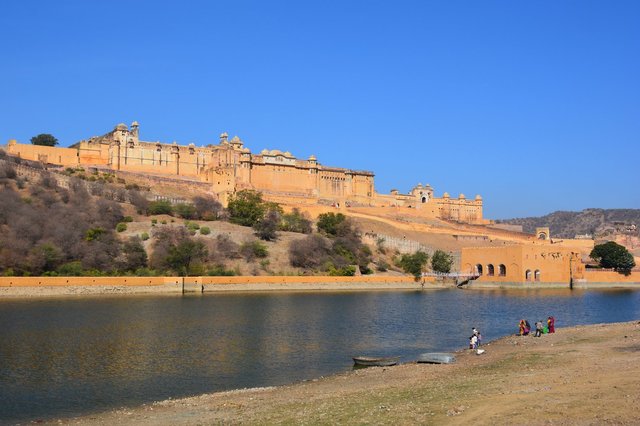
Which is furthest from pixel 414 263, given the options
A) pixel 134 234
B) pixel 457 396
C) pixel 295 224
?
pixel 457 396

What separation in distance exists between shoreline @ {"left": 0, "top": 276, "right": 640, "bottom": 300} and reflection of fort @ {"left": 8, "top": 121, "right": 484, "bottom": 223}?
18.9 meters

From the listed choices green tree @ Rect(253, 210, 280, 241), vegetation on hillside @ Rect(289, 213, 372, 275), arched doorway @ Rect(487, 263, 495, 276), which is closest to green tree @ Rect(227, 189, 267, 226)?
green tree @ Rect(253, 210, 280, 241)

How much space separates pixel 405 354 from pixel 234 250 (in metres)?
29.6

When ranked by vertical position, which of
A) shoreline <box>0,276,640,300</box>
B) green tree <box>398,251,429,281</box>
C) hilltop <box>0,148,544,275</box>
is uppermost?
hilltop <box>0,148,544,275</box>

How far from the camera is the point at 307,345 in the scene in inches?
840

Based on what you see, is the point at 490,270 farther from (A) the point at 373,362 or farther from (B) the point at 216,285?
(A) the point at 373,362

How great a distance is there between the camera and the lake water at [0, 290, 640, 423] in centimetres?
1524

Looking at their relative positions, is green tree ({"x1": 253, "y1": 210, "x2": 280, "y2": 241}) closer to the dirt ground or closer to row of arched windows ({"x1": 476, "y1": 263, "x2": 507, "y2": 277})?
row of arched windows ({"x1": 476, "y1": 263, "x2": 507, "y2": 277})

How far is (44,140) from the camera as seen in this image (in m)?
66.0

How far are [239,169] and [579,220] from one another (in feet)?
Result: 282

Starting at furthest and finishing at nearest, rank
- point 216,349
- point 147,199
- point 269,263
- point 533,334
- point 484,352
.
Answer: point 147,199
point 269,263
point 533,334
point 216,349
point 484,352

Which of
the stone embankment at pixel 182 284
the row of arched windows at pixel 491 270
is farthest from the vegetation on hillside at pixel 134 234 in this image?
the row of arched windows at pixel 491 270

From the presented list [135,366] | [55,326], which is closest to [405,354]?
[135,366]

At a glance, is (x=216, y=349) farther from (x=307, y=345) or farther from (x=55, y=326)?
(x=55, y=326)
